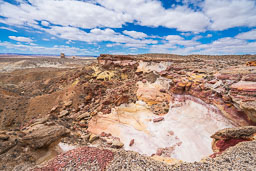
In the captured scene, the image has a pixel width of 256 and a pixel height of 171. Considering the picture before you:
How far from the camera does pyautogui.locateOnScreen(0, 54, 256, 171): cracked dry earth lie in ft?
17.7

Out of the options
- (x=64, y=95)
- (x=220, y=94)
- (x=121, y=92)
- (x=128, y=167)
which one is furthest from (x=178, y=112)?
(x=64, y=95)

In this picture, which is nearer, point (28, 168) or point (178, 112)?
point (28, 168)

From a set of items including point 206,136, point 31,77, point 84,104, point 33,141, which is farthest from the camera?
point 31,77

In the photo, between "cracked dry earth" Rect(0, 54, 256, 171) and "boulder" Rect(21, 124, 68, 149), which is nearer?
"cracked dry earth" Rect(0, 54, 256, 171)

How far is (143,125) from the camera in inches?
438

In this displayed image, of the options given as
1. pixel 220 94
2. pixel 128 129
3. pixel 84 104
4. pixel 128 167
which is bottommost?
pixel 128 129

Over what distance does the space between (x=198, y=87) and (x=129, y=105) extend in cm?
708

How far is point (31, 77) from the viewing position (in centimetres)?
3084

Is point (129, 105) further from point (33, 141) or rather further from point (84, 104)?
point (33, 141)

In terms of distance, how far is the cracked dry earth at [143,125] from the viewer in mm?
5395

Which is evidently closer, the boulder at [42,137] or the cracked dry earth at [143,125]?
the cracked dry earth at [143,125]

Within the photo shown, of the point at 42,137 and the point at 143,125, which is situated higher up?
the point at 42,137

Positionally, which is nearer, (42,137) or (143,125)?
(42,137)

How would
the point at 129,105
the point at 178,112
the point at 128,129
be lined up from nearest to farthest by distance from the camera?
the point at 128,129 < the point at 178,112 < the point at 129,105
